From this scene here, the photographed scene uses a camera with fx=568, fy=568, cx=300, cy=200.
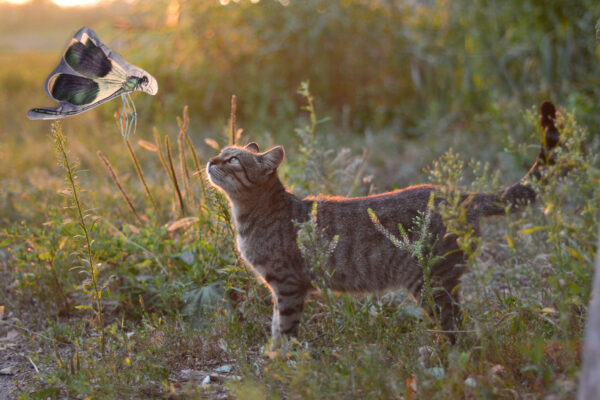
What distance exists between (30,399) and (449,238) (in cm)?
223

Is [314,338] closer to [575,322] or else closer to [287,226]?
[287,226]

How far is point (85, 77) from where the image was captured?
293 cm

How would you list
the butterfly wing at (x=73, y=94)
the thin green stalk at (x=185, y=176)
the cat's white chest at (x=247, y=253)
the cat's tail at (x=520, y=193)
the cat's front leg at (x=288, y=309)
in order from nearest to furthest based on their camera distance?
1. the butterfly wing at (x=73, y=94)
2. the cat's tail at (x=520, y=193)
3. the cat's front leg at (x=288, y=309)
4. the cat's white chest at (x=247, y=253)
5. the thin green stalk at (x=185, y=176)

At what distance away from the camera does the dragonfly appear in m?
2.85

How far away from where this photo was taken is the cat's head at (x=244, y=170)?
353 centimetres

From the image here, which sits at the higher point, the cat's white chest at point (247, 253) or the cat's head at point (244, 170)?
the cat's head at point (244, 170)

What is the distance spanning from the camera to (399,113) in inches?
332

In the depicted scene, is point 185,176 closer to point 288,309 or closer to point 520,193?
point 288,309

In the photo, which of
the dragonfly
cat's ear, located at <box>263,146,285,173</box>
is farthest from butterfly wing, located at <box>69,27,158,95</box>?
cat's ear, located at <box>263,146,285,173</box>

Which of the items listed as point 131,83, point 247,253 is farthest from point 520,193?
point 131,83

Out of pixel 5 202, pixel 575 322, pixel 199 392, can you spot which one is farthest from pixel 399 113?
pixel 199 392

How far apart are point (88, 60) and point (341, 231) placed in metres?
1.66

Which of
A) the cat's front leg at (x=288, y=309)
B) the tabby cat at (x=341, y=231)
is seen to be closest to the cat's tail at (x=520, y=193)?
the tabby cat at (x=341, y=231)

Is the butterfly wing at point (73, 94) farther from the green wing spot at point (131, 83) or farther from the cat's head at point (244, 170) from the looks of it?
the cat's head at point (244, 170)
